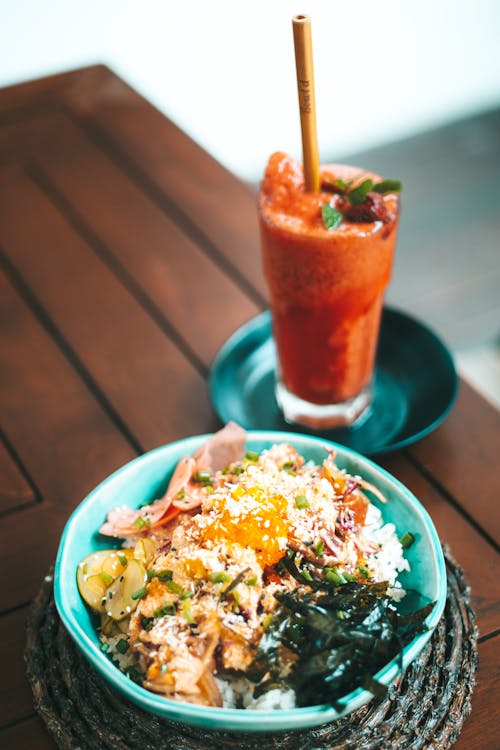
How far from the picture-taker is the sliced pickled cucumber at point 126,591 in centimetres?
95

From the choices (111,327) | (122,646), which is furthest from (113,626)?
(111,327)

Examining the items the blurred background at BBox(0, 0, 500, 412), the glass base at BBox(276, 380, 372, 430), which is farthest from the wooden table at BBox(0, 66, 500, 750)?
the blurred background at BBox(0, 0, 500, 412)

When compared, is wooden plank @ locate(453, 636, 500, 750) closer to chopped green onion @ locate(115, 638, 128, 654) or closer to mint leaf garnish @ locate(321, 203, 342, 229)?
chopped green onion @ locate(115, 638, 128, 654)

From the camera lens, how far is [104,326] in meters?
1.61

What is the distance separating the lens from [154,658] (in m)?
0.87

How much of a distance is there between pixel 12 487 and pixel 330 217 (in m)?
0.68

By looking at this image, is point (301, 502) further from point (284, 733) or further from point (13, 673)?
point (13, 673)

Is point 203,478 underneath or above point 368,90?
above

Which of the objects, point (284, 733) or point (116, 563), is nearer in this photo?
point (284, 733)

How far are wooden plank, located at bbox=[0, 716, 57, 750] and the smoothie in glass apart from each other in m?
0.70

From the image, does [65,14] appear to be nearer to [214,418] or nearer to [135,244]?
[135,244]

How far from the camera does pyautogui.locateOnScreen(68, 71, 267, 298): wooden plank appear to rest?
1.76m

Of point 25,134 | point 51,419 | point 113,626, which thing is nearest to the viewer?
point 113,626

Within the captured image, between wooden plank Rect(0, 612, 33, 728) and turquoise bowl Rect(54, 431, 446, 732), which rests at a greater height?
turquoise bowl Rect(54, 431, 446, 732)
